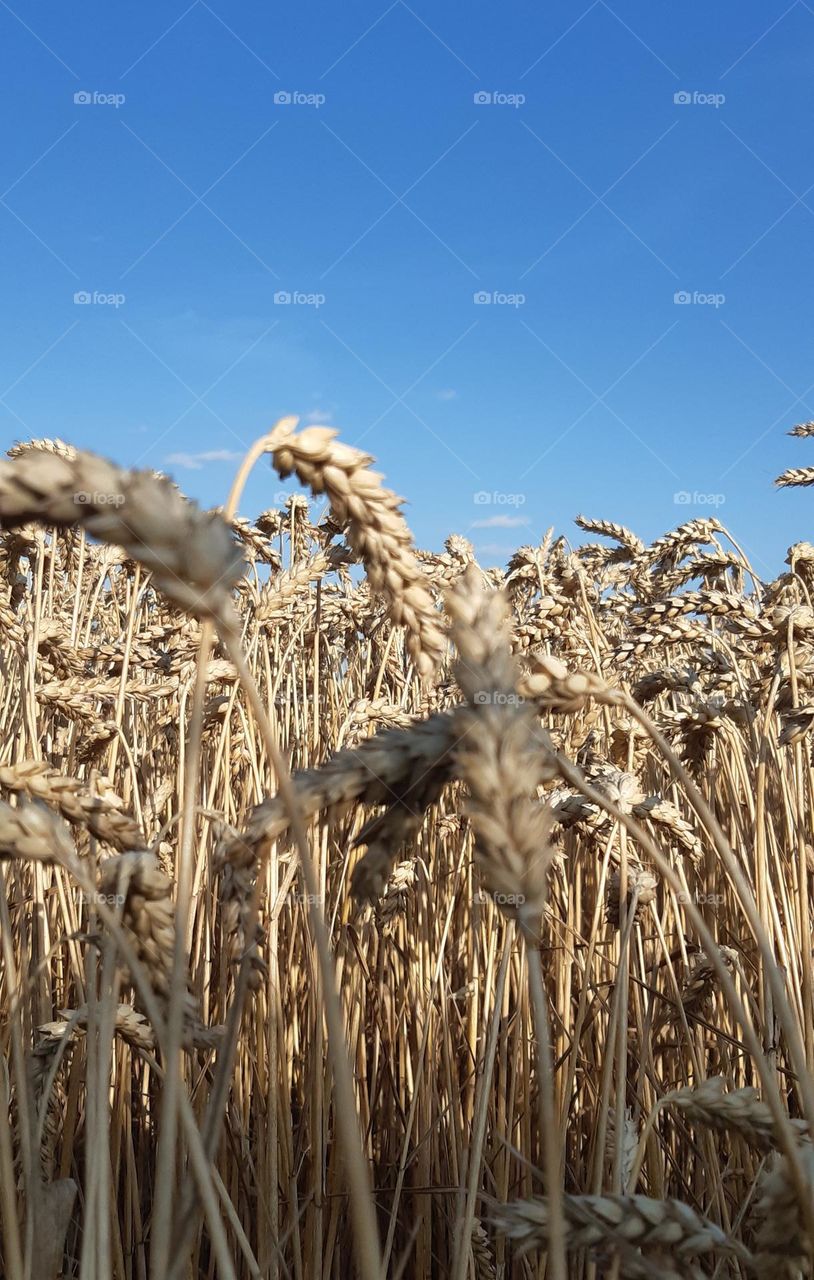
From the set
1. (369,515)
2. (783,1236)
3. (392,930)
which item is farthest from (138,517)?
(392,930)

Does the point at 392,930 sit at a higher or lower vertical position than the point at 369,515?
lower

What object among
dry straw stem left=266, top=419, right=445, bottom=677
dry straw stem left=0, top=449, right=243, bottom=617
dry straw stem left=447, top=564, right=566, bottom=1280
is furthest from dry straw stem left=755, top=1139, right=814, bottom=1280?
dry straw stem left=0, top=449, right=243, bottom=617

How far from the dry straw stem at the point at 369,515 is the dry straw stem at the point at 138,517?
0.18 meters

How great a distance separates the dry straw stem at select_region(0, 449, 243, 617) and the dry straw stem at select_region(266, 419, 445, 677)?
7.1 inches

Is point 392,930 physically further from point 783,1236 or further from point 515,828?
point 515,828

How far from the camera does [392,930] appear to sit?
2670 mm

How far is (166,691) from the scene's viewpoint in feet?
9.95

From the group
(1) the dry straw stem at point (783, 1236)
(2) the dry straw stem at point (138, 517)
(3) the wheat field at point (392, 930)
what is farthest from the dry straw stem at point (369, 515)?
(1) the dry straw stem at point (783, 1236)

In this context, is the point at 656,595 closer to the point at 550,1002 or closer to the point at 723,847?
the point at 550,1002

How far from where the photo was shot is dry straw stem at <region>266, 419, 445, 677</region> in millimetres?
937

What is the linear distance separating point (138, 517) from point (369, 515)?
0.28 metres

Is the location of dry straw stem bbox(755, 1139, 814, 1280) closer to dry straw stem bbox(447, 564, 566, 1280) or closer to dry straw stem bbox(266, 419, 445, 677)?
dry straw stem bbox(447, 564, 566, 1280)

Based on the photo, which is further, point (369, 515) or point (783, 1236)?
point (369, 515)

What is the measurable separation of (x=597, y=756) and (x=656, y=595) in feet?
3.97
